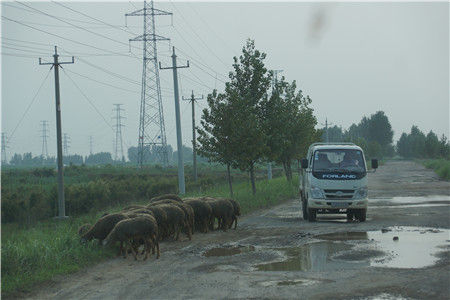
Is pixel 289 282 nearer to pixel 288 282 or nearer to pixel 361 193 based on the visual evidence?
pixel 288 282

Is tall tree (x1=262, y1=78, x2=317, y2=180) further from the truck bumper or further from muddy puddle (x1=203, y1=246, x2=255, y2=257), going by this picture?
muddy puddle (x1=203, y1=246, x2=255, y2=257)

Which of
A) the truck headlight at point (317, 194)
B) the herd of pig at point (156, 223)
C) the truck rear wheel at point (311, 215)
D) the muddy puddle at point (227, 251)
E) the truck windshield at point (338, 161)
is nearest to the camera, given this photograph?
the herd of pig at point (156, 223)

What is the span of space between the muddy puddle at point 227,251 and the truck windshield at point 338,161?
21.1ft

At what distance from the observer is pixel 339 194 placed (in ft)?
61.9

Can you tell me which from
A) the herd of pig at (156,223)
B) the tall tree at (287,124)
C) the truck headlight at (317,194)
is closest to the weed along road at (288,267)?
the herd of pig at (156,223)

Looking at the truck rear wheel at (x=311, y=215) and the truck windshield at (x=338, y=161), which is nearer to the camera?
the truck windshield at (x=338, y=161)

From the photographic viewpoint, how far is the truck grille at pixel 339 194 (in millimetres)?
18828

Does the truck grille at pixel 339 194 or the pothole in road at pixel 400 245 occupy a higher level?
the truck grille at pixel 339 194

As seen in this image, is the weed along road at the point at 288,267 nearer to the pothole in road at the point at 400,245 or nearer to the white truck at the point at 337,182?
the pothole in road at the point at 400,245

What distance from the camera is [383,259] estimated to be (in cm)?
1134

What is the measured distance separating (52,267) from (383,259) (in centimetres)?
689

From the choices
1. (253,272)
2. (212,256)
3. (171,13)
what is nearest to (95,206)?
(171,13)

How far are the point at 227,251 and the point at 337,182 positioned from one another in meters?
6.95

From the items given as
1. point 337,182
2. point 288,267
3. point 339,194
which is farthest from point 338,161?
point 288,267
